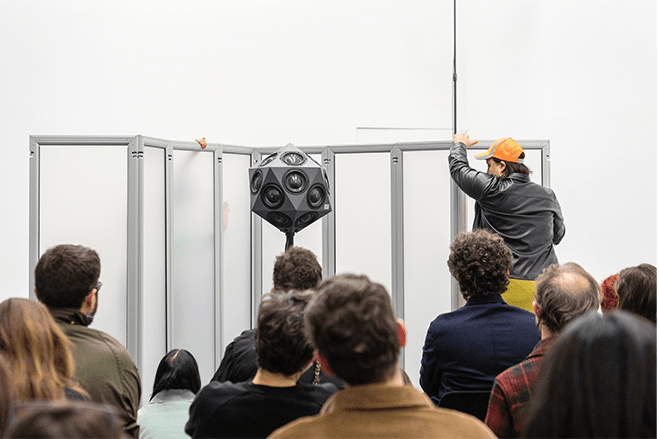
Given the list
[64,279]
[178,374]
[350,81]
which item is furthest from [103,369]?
[350,81]

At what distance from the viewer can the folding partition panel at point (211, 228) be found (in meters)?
3.74

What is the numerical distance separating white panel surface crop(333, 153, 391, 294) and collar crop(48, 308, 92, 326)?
2.28 meters

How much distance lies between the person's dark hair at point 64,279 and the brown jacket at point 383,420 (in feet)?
4.18

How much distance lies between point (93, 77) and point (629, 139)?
14.2 feet

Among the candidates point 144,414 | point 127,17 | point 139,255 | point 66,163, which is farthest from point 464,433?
point 127,17

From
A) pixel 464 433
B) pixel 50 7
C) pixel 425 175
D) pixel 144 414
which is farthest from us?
pixel 50 7

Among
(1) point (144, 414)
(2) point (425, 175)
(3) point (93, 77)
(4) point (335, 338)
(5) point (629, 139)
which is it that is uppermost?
(3) point (93, 77)

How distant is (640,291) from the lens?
2016 millimetres

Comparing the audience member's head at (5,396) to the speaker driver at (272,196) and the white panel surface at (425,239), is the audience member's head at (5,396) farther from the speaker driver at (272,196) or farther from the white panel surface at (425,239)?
→ the white panel surface at (425,239)

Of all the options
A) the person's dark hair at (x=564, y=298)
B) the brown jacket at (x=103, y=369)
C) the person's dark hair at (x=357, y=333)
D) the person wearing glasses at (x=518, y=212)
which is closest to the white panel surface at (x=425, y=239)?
the person wearing glasses at (x=518, y=212)

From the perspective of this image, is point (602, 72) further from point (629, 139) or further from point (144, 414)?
point (144, 414)

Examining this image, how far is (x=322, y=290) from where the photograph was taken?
1202mm

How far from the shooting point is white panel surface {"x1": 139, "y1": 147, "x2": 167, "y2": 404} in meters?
3.80

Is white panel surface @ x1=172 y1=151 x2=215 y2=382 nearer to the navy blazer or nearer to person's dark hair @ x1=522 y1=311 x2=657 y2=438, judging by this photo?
the navy blazer
